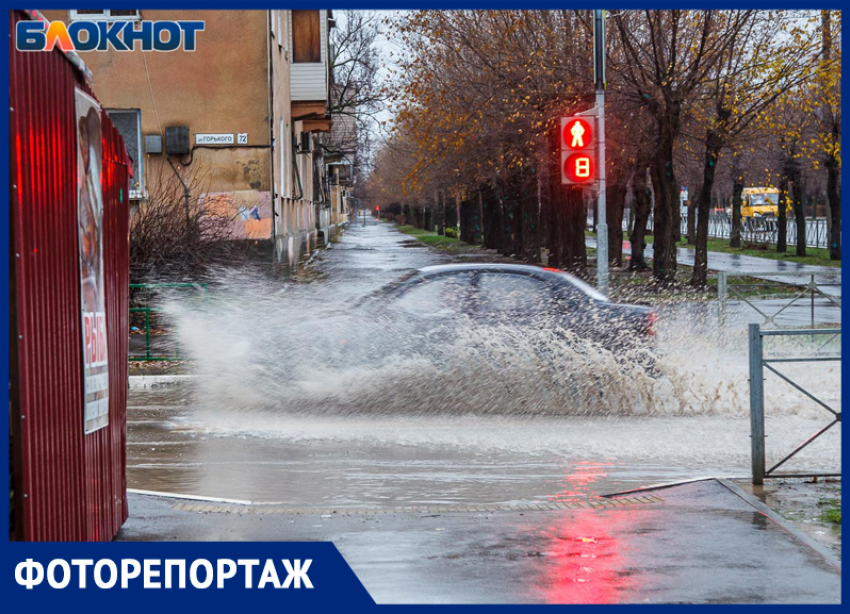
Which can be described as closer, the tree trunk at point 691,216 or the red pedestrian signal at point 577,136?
the red pedestrian signal at point 577,136

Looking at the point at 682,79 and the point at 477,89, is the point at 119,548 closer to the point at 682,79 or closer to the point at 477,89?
the point at 682,79

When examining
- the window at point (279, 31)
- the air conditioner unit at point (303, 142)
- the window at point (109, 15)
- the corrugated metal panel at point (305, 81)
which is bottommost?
the window at point (109, 15)

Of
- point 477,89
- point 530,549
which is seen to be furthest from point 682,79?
point 530,549

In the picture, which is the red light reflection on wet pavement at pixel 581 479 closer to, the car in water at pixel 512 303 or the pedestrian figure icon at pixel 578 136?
the car in water at pixel 512 303

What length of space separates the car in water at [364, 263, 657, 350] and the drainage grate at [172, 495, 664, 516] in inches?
167

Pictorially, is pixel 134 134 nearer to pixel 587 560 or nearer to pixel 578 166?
pixel 578 166

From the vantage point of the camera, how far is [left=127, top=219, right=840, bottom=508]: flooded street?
9.36m

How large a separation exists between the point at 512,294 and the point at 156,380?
489 centimetres

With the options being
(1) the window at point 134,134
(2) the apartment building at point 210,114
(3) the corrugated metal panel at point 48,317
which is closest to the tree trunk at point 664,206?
(2) the apartment building at point 210,114

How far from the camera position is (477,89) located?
30.6 meters

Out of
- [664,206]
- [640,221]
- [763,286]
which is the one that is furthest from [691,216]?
[763,286]

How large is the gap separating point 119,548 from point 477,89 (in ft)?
86.0

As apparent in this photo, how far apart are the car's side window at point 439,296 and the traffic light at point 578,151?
6.56m

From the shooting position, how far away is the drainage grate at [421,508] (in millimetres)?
7684
